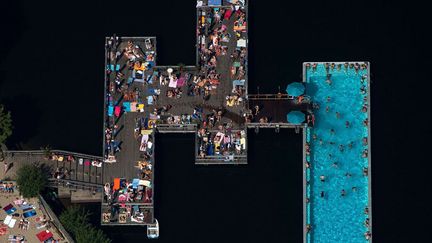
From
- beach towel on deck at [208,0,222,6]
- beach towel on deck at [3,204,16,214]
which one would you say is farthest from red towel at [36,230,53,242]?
beach towel on deck at [208,0,222,6]

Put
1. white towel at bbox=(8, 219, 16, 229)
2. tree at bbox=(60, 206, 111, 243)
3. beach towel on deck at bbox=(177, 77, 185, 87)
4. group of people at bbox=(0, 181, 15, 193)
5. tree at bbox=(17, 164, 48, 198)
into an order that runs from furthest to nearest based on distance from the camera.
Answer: beach towel on deck at bbox=(177, 77, 185, 87) → group of people at bbox=(0, 181, 15, 193) → white towel at bbox=(8, 219, 16, 229) → tree at bbox=(17, 164, 48, 198) → tree at bbox=(60, 206, 111, 243)

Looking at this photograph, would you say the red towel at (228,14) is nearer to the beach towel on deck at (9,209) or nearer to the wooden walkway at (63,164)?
the wooden walkway at (63,164)

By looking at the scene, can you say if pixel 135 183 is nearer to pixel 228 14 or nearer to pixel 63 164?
pixel 63 164

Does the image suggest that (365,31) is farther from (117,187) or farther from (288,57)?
(117,187)

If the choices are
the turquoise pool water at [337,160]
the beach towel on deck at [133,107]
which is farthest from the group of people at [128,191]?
the turquoise pool water at [337,160]

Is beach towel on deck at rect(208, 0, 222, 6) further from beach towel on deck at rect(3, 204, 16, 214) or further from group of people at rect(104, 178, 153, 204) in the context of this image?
beach towel on deck at rect(3, 204, 16, 214)

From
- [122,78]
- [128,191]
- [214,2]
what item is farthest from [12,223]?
[214,2]
